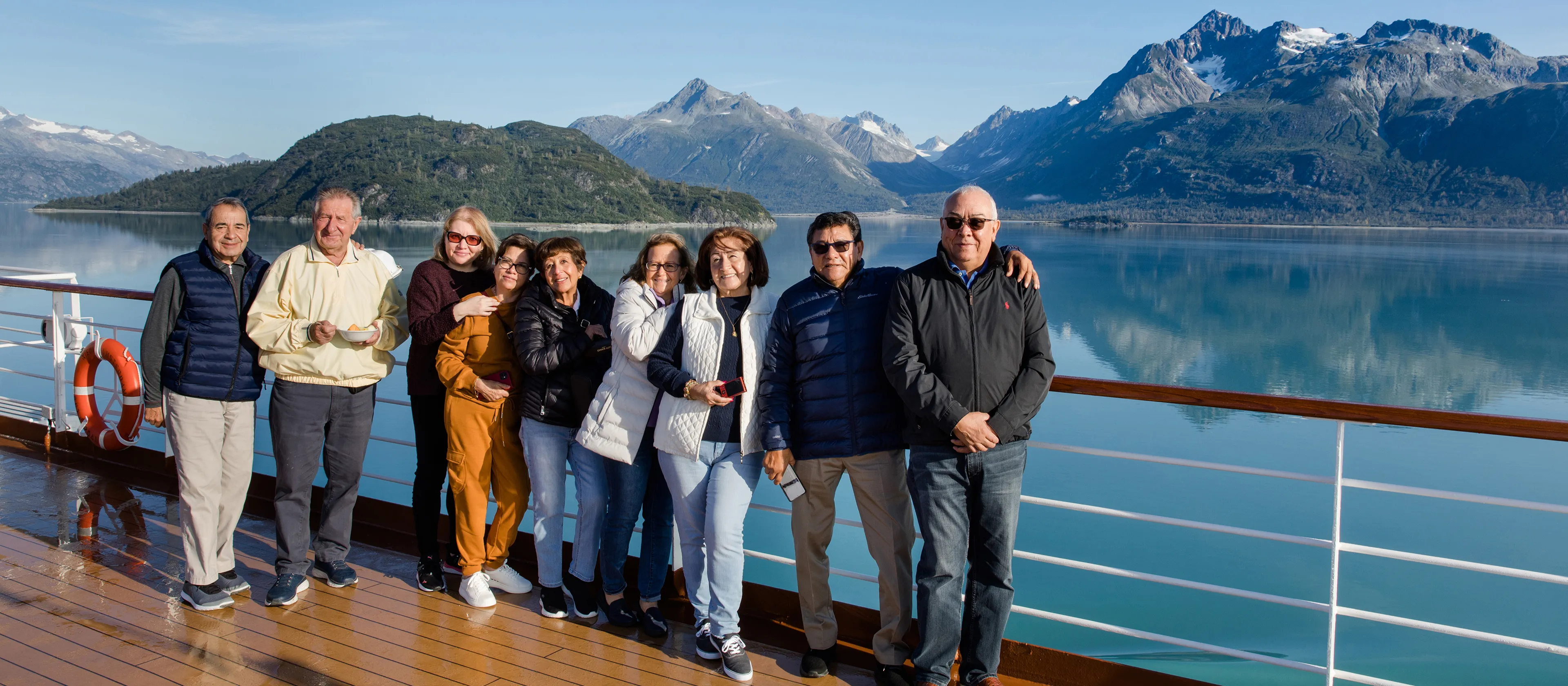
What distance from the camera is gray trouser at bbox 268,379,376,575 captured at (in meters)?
2.73

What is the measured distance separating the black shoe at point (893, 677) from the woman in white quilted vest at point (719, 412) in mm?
332

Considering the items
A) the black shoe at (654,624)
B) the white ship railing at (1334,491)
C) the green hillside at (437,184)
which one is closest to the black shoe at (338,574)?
the black shoe at (654,624)

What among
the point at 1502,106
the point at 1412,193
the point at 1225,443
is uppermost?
the point at 1502,106

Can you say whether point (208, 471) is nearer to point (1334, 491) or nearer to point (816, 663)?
point (816, 663)

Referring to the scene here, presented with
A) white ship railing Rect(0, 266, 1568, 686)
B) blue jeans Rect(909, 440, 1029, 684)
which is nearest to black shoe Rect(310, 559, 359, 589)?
white ship railing Rect(0, 266, 1568, 686)

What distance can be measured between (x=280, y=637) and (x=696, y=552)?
1.15 m

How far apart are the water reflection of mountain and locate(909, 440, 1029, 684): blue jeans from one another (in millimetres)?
23942

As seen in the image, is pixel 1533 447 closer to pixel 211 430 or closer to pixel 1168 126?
pixel 211 430

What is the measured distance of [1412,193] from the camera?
120312 millimetres

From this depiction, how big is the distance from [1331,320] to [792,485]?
154 ft

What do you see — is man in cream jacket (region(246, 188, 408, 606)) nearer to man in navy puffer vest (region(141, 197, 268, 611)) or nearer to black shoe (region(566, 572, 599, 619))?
man in navy puffer vest (region(141, 197, 268, 611))

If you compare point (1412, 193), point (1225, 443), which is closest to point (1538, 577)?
point (1225, 443)

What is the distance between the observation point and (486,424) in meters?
2.71

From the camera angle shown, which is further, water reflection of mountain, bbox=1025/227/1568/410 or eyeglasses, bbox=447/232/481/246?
water reflection of mountain, bbox=1025/227/1568/410
